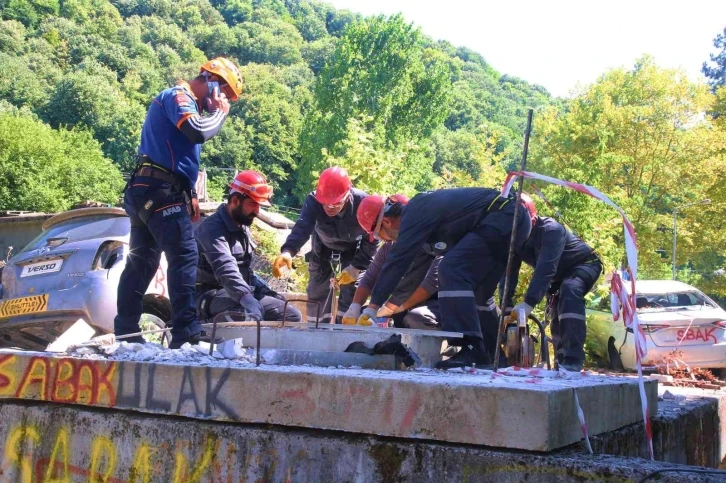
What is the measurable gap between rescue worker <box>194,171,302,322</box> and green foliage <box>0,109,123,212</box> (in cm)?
3482

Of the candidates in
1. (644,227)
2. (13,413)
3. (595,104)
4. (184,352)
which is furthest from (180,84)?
(595,104)

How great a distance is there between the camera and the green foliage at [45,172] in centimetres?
4034

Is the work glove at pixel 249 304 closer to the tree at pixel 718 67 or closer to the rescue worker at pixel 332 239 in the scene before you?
the rescue worker at pixel 332 239

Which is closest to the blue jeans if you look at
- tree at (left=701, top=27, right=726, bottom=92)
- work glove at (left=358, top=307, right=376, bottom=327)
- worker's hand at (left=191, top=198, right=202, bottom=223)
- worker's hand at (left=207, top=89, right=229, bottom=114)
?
worker's hand at (left=191, top=198, right=202, bottom=223)

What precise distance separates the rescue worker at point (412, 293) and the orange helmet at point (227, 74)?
61.5 inches

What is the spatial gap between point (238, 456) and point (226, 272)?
313 centimetres

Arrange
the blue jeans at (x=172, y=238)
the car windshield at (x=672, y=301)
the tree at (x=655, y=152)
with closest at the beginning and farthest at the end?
the blue jeans at (x=172, y=238)
the car windshield at (x=672, y=301)
the tree at (x=655, y=152)

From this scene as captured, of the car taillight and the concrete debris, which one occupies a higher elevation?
the car taillight

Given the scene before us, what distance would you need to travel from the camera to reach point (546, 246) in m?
6.00

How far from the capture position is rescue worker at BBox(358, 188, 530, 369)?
16.4 feet

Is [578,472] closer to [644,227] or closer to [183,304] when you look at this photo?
[183,304]

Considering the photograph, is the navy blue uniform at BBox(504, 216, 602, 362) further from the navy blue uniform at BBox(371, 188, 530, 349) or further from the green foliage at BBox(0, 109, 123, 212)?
the green foliage at BBox(0, 109, 123, 212)

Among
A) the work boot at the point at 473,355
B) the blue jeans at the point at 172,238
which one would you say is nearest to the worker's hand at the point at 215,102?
the blue jeans at the point at 172,238

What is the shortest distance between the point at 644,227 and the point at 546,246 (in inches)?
962
